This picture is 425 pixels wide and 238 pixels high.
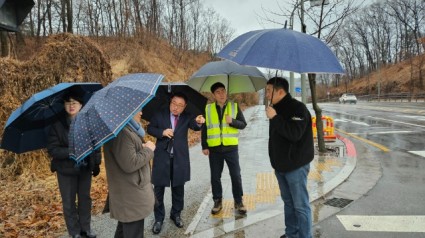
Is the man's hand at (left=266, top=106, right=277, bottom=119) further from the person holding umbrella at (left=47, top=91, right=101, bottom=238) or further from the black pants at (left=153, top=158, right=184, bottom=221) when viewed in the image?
the person holding umbrella at (left=47, top=91, right=101, bottom=238)

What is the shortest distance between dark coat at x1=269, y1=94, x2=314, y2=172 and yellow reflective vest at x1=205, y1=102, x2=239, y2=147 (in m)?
1.09

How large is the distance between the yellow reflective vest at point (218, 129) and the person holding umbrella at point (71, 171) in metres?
1.53

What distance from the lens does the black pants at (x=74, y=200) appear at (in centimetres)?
421

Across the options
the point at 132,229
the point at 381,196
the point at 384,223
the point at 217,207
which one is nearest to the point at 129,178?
the point at 132,229

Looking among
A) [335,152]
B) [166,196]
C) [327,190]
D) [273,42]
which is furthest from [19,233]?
[335,152]

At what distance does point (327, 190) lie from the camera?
20.4 feet

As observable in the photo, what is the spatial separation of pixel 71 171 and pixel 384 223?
13.5ft

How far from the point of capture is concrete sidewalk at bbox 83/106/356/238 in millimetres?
4602

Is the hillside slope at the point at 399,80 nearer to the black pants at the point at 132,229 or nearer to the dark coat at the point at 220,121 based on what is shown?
the dark coat at the point at 220,121

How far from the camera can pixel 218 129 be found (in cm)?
488

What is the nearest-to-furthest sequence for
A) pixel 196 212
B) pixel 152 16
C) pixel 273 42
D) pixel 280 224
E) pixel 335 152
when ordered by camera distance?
pixel 273 42, pixel 280 224, pixel 196 212, pixel 335 152, pixel 152 16

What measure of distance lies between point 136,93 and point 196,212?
2.97 m

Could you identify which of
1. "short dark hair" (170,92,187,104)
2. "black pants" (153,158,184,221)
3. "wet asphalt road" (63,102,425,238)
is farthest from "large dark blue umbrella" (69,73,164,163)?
"wet asphalt road" (63,102,425,238)

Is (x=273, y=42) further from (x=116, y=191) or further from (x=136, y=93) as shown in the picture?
(x=116, y=191)
